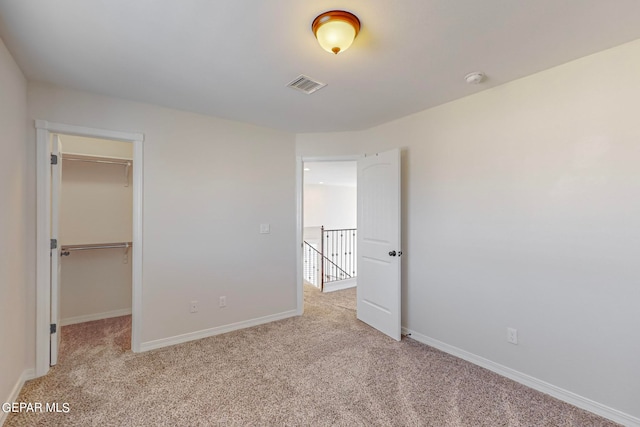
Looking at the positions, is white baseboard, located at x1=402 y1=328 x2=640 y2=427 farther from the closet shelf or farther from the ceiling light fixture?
the closet shelf

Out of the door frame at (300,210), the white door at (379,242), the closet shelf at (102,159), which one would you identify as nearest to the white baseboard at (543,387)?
the white door at (379,242)

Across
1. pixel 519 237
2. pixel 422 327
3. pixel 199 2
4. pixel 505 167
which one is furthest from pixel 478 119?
pixel 199 2

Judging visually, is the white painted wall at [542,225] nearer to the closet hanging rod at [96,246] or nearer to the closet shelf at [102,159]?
the closet shelf at [102,159]

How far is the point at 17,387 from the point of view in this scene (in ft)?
6.84

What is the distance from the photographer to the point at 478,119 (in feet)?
8.45

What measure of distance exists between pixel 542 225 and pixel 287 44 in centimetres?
227

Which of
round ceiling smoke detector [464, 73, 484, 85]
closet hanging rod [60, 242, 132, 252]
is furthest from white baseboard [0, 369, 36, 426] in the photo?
round ceiling smoke detector [464, 73, 484, 85]

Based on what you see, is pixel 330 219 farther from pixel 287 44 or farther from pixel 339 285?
pixel 287 44

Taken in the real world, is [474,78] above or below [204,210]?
above

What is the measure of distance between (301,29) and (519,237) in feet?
7.34

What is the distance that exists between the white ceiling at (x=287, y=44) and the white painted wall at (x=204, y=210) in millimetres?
272

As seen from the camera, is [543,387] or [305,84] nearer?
[543,387]

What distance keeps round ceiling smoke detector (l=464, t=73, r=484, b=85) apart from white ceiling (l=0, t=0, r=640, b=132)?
6 centimetres

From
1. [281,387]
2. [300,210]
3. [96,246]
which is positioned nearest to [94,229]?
[96,246]
